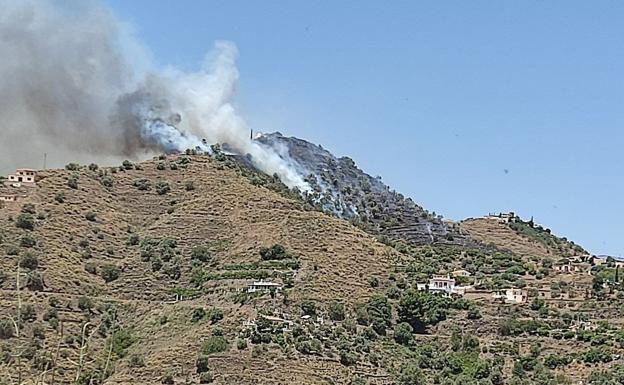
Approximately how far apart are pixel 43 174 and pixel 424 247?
1205 inches

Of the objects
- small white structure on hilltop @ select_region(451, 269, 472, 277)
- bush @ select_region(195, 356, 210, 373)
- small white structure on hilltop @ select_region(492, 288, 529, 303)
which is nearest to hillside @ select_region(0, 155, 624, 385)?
bush @ select_region(195, 356, 210, 373)

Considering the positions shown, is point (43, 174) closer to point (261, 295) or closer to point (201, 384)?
point (261, 295)

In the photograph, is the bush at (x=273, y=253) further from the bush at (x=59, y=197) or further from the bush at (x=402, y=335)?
the bush at (x=59, y=197)

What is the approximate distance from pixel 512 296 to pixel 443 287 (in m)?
4.54

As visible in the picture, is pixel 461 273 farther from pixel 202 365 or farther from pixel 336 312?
pixel 202 365

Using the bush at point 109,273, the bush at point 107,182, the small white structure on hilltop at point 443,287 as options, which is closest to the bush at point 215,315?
the bush at point 109,273

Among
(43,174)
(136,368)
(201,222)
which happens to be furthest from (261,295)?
(43,174)

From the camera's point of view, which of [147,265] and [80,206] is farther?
[80,206]

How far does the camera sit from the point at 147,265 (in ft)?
236

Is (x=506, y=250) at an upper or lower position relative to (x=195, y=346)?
upper

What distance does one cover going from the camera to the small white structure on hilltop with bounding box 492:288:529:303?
70.8 m

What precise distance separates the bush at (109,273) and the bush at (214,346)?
14102 mm

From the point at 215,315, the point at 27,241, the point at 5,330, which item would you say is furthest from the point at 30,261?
the point at 215,315

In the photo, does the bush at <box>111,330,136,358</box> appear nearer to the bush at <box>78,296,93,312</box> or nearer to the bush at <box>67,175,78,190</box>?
the bush at <box>78,296,93,312</box>
